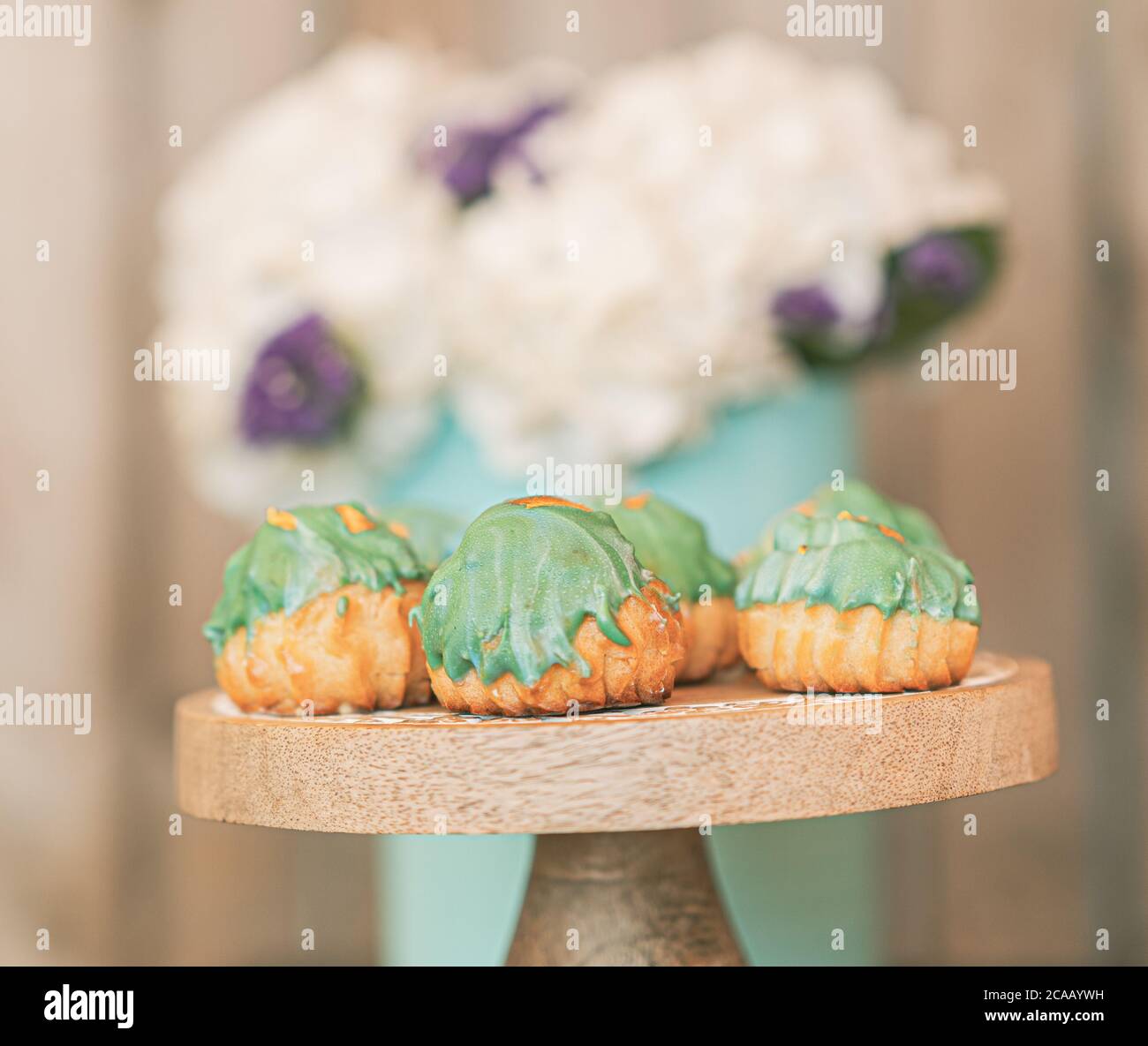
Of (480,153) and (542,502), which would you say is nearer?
(542,502)

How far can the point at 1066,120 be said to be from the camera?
1.28 metres

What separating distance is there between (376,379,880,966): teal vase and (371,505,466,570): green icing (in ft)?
0.90

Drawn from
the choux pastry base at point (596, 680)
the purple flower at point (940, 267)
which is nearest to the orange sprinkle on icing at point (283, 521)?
the choux pastry base at point (596, 680)

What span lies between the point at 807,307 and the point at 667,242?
0.11 m

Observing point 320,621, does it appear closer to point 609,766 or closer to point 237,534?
point 609,766

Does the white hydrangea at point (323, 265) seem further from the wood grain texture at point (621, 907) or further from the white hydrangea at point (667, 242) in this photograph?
the wood grain texture at point (621, 907)

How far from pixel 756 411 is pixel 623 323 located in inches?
5.6

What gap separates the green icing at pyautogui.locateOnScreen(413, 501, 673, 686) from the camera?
564 millimetres

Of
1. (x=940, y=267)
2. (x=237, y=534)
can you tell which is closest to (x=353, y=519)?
(x=940, y=267)

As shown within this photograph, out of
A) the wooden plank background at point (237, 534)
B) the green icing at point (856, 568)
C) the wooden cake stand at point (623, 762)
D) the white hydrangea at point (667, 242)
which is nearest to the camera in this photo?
the wooden cake stand at point (623, 762)

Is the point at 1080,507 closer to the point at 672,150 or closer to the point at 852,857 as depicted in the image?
the point at 852,857

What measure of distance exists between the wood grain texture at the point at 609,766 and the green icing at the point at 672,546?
0.34 ft

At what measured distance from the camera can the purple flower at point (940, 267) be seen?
0.96m

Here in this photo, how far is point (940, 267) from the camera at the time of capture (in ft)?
3.16
